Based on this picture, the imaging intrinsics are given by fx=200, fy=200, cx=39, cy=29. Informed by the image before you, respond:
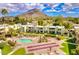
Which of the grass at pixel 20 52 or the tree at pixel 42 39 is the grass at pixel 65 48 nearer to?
the tree at pixel 42 39

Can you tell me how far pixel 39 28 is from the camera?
4.89 ft

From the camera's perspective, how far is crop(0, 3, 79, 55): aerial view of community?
4.85 feet

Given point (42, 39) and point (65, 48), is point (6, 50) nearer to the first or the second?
point (42, 39)

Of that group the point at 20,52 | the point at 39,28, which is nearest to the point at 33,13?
the point at 39,28

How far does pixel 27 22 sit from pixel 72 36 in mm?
352

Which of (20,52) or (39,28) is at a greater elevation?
(39,28)

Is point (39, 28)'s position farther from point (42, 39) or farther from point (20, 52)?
point (20, 52)

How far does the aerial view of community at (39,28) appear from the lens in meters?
1.48

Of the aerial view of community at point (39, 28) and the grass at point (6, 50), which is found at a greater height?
the aerial view of community at point (39, 28)

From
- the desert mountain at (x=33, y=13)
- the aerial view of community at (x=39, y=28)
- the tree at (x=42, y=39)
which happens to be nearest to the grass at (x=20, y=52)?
the aerial view of community at (x=39, y=28)

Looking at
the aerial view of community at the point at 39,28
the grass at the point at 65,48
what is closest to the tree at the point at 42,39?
the aerial view of community at the point at 39,28

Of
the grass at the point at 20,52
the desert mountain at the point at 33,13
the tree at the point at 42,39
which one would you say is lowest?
the grass at the point at 20,52

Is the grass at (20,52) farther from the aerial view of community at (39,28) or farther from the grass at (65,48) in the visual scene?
the grass at (65,48)

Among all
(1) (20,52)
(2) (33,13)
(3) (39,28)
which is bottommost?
(1) (20,52)
